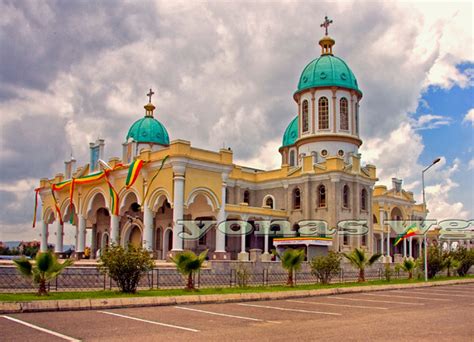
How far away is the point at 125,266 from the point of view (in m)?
16.6

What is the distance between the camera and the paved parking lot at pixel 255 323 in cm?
918

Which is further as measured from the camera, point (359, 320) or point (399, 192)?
point (399, 192)

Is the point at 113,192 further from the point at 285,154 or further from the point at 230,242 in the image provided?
the point at 285,154

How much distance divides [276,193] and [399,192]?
47.6 ft

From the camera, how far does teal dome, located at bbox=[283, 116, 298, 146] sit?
5034cm

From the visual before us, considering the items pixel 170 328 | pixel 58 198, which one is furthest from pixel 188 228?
pixel 170 328

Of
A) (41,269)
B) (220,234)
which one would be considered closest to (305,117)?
(220,234)

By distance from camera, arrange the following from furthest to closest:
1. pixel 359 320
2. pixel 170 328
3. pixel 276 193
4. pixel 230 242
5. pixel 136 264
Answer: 1. pixel 276 193
2. pixel 230 242
3. pixel 136 264
4. pixel 359 320
5. pixel 170 328

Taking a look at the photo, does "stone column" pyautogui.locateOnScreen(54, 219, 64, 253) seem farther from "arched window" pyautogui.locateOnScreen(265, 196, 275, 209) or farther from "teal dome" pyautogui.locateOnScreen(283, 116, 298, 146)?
"teal dome" pyautogui.locateOnScreen(283, 116, 298, 146)

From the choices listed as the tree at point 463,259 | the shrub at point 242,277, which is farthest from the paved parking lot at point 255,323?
the tree at point 463,259

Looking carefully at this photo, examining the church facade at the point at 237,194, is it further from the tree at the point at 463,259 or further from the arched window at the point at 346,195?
the tree at the point at 463,259

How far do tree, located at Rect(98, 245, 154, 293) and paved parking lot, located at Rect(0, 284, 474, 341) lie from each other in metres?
3.07

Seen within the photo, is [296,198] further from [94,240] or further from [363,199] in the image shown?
[94,240]

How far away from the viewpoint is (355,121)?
43094 mm
